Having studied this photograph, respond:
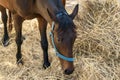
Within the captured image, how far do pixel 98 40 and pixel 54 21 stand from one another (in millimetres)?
1168

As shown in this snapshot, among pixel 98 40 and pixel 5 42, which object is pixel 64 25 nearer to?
pixel 98 40

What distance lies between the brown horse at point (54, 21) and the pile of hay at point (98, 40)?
1.60ft

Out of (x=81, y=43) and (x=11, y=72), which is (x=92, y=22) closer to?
(x=81, y=43)

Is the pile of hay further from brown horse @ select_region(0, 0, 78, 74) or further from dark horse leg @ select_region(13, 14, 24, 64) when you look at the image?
dark horse leg @ select_region(13, 14, 24, 64)

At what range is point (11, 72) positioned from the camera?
141 inches

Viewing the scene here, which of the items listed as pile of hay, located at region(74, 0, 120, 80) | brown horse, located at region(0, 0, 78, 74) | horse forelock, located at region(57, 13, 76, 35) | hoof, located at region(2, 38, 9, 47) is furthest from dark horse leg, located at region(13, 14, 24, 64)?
horse forelock, located at region(57, 13, 76, 35)

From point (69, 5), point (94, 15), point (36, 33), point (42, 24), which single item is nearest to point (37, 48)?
point (36, 33)

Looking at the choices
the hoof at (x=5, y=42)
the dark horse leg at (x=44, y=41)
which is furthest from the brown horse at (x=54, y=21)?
the hoof at (x=5, y=42)

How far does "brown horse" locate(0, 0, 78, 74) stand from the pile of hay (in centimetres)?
49

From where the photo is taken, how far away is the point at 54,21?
9.04 ft

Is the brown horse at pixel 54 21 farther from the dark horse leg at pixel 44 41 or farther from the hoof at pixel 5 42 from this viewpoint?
the hoof at pixel 5 42

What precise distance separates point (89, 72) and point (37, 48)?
3.10 feet

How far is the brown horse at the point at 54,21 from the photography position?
271cm

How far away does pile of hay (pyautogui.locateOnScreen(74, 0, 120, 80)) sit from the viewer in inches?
135
